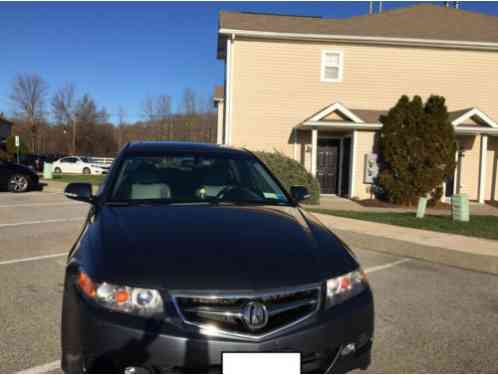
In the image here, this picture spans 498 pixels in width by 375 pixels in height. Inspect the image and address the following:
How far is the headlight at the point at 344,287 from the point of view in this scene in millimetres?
2424

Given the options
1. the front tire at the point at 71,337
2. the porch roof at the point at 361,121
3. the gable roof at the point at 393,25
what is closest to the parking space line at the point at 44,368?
the front tire at the point at 71,337

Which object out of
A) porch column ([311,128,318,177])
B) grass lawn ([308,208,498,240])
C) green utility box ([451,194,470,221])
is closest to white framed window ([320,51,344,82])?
porch column ([311,128,318,177])

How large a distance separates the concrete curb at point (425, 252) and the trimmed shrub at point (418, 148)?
261 inches

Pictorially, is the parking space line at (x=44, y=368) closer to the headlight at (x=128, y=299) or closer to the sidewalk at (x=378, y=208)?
the headlight at (x=128, y=299)

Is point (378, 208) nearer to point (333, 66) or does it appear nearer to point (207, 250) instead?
point (333, 66)

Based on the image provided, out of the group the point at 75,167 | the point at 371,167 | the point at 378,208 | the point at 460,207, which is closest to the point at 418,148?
the point at 371,167

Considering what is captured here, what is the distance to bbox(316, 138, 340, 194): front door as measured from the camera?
54.9 feet

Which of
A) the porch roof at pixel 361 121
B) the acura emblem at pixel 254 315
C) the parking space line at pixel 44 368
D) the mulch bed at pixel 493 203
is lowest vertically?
the mulch bed at pixel 493 203

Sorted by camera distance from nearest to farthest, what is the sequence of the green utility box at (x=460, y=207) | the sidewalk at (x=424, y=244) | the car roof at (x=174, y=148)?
1. the car roof at (x=174, y=148)
2. the sidewalk at (x=424, y=244)
3. the green utility box at (x=460, y=207)

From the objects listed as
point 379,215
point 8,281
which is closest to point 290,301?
point 8,281

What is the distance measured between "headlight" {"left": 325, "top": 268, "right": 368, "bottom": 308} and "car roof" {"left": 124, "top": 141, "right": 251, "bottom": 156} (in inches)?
86.1

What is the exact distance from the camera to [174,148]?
434 centimetres

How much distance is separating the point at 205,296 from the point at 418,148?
1343cm

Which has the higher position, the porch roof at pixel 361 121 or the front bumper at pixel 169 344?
the porch roof at pixel 361 121
